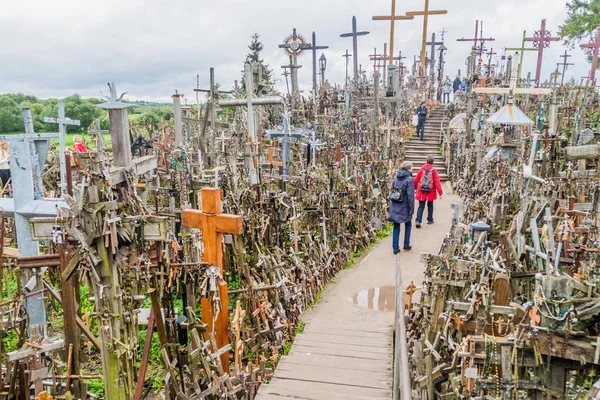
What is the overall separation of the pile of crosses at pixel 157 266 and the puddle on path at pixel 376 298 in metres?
0.66

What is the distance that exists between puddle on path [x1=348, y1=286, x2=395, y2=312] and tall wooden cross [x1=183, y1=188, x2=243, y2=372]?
257cm

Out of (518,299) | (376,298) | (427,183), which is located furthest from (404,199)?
(518,299)

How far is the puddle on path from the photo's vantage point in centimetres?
668

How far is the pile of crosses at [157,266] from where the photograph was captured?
370cm

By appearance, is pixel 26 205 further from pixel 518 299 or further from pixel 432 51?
pixel 432 51

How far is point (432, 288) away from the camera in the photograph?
17.3ft

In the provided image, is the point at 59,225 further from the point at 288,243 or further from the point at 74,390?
the point at 288,243

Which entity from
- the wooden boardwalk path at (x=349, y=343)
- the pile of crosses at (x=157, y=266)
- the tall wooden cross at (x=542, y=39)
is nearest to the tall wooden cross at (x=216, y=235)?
the pile of crosses at (x=157, y=266)

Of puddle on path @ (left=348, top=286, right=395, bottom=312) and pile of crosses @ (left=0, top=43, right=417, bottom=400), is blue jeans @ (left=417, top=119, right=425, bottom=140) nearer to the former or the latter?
pile of crosses @ (left=0, top=43, right=417, bottom=400)

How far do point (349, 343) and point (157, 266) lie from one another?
8.12 ft

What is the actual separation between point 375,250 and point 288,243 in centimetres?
262

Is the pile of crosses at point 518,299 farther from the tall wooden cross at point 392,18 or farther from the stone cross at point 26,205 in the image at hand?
the tall wooden cross at point 392,18

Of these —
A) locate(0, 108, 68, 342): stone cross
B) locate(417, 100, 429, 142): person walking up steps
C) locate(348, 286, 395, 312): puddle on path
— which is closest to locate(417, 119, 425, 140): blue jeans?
locate(417, 100, 429, 142): person walking up steps

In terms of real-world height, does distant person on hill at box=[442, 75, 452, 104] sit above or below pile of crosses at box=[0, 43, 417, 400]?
above
